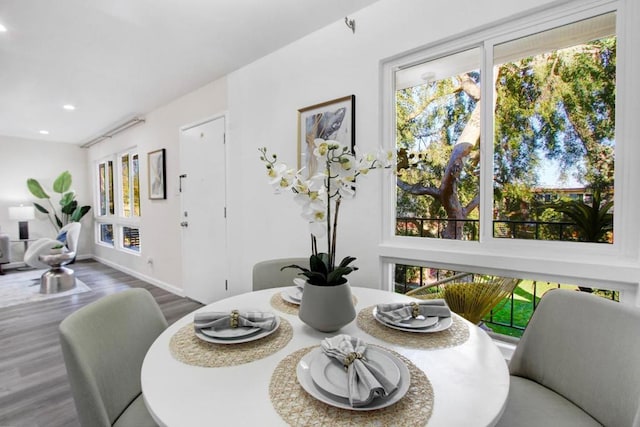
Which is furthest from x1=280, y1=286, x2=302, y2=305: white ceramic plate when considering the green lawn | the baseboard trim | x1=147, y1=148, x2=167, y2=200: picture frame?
x1=147, y1=148, x2=167, y2=200: picture frame

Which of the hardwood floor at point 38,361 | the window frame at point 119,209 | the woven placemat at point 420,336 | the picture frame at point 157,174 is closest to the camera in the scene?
the woven placemat at point 420,336

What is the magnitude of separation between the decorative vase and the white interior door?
2.30 m

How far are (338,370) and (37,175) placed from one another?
7.32m

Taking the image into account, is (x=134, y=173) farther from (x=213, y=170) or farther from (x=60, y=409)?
(x=60, y=409)

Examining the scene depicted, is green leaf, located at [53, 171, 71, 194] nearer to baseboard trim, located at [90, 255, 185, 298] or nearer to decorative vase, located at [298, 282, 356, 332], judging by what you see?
baseboard trim, located at [90, 255, 185, 298]

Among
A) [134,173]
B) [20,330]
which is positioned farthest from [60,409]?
[134,173]

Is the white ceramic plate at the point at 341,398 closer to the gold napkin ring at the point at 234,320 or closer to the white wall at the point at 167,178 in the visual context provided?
the gold napkin ring at the point at 234,320

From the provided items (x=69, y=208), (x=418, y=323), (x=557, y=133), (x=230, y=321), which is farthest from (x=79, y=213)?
(x=557, y=133)

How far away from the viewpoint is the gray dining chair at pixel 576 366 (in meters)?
0.83

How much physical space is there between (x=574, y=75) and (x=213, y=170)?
2926 mm

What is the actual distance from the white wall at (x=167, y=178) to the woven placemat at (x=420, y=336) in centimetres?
274

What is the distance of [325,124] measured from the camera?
7.14 feet

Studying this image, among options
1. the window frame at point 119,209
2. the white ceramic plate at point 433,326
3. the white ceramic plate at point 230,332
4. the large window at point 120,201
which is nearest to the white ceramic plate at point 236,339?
the white ceramic plate at point 230,332

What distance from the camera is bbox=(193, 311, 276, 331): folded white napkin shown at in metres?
0.94
